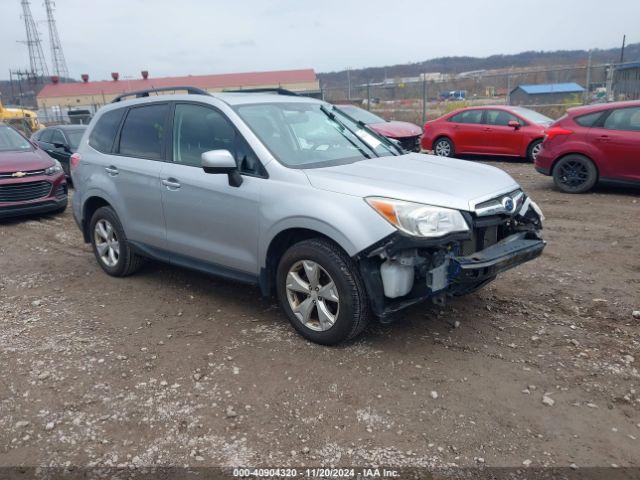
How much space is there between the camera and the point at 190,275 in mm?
5887

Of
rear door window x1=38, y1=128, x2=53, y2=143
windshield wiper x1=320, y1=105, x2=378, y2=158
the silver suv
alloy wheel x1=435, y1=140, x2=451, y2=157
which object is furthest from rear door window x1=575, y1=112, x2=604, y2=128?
rear door window x1=38, y1=128, x2=53, y2=143

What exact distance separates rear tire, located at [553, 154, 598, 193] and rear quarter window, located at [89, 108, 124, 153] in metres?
7.20

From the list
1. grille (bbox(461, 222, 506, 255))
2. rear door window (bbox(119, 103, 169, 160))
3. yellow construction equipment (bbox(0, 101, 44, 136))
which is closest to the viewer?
grille (bbox(461, 222, 506, 255))

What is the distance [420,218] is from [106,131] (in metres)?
3.82

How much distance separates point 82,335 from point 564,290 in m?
4.26

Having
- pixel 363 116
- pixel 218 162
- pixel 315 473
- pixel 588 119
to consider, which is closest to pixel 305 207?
pixel 218 162

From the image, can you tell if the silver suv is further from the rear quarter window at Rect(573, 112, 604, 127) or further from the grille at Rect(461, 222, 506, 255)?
the rear quarter window at Rect(573, 112, 604, 127)

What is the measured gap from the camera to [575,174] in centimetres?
915

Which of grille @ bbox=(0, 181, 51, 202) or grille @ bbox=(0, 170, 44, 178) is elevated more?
grille @ bbox=(0, 170, 44, 178)

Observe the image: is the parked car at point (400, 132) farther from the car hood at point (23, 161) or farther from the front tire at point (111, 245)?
the front tire at point (111, 245)

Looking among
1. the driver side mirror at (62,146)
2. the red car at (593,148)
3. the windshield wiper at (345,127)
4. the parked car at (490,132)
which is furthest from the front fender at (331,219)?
the parked car at (490,132)

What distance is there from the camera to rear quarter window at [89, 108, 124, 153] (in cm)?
563

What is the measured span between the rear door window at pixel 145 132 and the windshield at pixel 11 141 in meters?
5.56

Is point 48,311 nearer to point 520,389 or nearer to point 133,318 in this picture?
point 133,318
